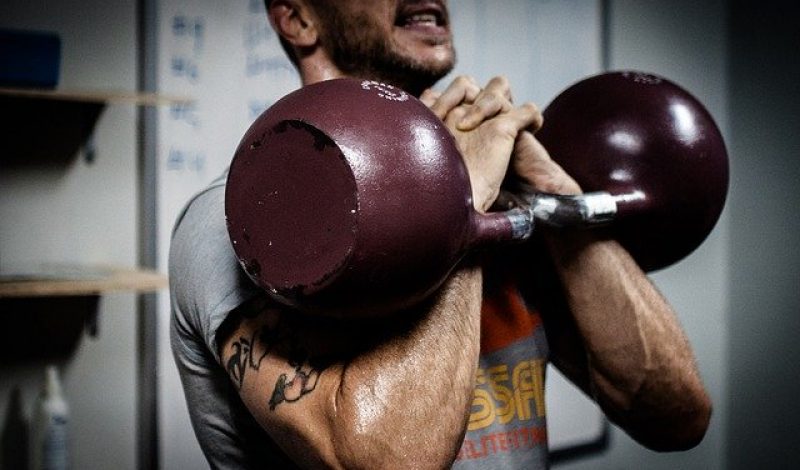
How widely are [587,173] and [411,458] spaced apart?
1.36ft

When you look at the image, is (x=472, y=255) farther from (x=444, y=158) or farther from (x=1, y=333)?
(x=1, y=333)

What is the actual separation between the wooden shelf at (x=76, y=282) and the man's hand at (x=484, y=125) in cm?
73

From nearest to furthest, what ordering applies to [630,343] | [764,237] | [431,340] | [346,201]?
[346,201] → [431,340] → [630,343] → [764,237]

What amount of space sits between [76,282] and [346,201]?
885 millimetres

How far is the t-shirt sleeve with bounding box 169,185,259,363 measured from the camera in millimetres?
743

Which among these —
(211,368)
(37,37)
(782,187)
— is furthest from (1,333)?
(782,187)

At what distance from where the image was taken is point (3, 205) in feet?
4.78

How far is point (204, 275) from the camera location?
77 cm

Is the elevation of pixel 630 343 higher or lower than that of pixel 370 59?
lower

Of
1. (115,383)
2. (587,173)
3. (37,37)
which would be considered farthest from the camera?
(115,383)

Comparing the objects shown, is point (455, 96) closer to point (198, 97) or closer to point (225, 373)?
point (225, 373)

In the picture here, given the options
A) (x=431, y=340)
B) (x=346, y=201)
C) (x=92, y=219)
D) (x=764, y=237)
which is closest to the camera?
(x=346, y=201)

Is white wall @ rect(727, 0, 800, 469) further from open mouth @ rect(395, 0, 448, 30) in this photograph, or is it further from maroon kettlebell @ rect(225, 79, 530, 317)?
maroon kettlebell @ rect(225, 79, 530, 317)

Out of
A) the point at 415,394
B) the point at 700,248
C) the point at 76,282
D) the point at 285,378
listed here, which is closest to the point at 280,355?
the point at 285,378
